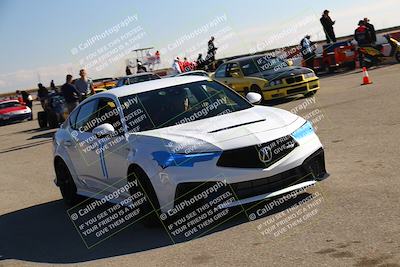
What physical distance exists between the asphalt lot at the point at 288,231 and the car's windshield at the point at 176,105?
1213 millimetres

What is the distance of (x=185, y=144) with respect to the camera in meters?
6.06

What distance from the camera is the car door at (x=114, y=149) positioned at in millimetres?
6738

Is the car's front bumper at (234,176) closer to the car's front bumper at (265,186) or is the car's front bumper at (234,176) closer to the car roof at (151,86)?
the car's front bumper at (265,186)

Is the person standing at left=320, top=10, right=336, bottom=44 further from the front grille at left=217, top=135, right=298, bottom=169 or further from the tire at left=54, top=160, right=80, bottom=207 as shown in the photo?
the front grille at left=217, top=135, right=298, bottom=169

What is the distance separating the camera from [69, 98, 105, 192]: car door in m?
7.47

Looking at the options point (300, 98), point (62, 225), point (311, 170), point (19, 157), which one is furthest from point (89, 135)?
point (300, 98)

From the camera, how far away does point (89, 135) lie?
7.64m

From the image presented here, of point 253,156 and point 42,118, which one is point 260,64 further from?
point 253,156

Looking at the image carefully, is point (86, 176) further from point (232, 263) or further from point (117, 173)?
point (232, 263)

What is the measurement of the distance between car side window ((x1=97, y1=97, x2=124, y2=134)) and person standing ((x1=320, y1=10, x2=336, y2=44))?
66.0 ft

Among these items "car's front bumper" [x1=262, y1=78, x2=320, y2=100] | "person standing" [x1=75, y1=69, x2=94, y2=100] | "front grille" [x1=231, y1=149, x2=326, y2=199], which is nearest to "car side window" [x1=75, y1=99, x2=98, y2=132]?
"front grille" [x1=231, y1=149, x2=326, y2=199]

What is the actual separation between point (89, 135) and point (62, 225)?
3.74ft

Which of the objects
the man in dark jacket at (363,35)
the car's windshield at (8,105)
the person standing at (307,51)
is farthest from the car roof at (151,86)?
the car's windshield at (8,105)

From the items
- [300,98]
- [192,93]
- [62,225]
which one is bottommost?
[300,98]
